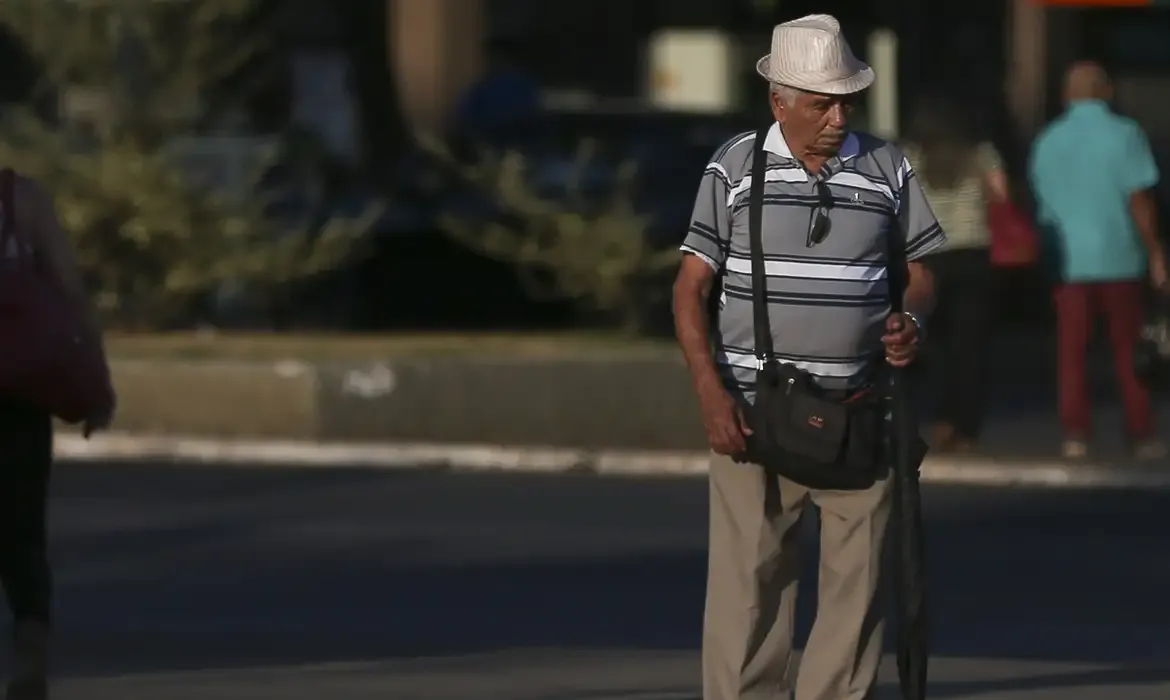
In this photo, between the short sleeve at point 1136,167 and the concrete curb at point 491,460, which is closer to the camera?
the concrete curb at point 491,460

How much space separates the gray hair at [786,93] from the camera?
258 inches

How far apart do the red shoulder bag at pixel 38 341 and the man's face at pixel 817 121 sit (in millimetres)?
2025

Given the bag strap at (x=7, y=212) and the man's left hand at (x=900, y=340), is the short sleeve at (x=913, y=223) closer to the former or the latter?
the man's left hand at (x=900, y=340)

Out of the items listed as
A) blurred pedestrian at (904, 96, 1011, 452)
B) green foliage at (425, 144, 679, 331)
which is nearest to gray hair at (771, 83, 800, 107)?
blurred pedestrian at (904, 96, 1011, 452)

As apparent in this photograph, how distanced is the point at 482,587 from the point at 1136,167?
4.44 meters

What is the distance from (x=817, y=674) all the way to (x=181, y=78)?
9904 millimetres

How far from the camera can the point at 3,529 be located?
751cm

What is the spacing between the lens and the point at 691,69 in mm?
29031

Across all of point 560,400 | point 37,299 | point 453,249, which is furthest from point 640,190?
point 37,299

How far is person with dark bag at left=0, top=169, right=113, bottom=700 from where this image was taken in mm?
7410

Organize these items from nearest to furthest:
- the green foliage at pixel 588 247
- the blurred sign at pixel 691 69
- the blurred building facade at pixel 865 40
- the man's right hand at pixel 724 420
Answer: the man's right hand at pixel 724 420 → the green foliage at pixel 588 247 → the blurred building facade at pixel 865 40 → the blurred sign at pixel 691 69

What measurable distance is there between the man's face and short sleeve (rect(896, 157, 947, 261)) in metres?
0.20

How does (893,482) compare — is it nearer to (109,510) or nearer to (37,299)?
(37,299)

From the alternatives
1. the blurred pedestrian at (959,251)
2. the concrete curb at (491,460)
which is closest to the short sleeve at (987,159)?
the blurred pedestrian at (959,251)
